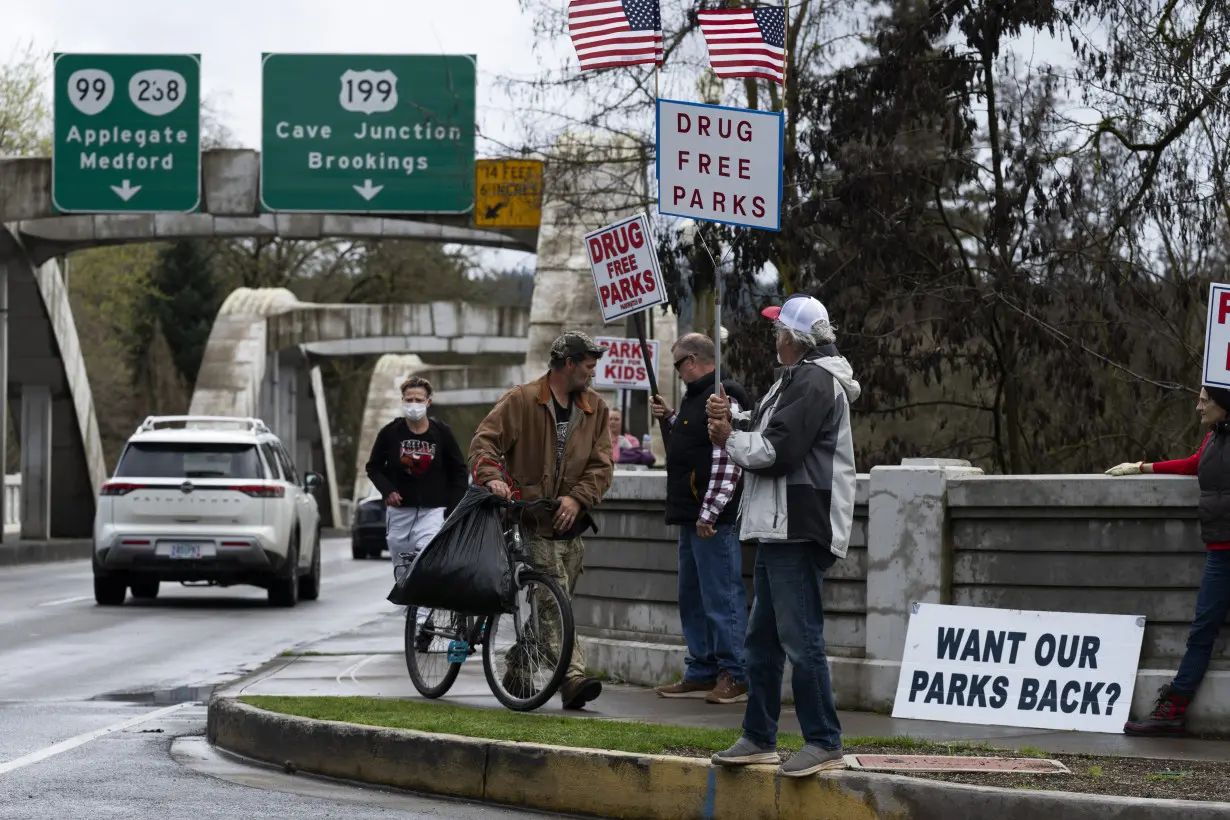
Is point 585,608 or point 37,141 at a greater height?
point 37,141

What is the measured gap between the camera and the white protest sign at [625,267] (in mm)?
12141

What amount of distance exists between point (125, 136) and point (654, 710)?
21.9 metres

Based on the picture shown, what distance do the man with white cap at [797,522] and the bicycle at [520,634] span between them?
1.99 m

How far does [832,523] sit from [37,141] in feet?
175

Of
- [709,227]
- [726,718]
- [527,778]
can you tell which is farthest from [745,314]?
[527,778]

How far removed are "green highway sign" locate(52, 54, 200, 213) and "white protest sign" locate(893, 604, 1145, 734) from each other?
21843 mm

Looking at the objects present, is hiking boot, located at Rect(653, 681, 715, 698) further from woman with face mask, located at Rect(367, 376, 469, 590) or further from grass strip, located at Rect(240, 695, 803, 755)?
woman with face mask, located at Rect(367, 376, 469, 590)

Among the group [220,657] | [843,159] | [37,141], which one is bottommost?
[220,657]

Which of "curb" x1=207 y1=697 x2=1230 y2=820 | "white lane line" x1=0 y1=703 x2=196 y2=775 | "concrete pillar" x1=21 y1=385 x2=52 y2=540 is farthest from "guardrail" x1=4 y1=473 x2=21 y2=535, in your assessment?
"curb" x1=207 y1=697 x2=1230 y2=820

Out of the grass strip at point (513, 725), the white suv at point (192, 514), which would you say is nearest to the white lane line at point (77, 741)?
the grass strip at point (513, 725)

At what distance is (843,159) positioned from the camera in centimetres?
1873

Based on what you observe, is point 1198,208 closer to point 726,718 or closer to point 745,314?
point 745,314

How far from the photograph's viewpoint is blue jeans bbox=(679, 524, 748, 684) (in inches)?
409

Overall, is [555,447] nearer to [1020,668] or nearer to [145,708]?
[1020,668]
